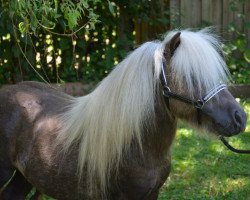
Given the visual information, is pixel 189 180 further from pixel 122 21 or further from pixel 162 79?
pixel 122 21

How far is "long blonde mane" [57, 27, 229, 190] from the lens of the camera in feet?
8.46

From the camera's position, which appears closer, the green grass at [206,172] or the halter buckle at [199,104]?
the halter buckle at [199,104]

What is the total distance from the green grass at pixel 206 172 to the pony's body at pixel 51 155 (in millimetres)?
1158

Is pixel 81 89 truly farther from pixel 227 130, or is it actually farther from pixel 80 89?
pixel 227 130

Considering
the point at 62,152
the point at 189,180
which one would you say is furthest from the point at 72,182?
the point at 189,180

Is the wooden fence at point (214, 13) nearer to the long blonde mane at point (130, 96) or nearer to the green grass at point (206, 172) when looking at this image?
the green grass at point (206, 172)

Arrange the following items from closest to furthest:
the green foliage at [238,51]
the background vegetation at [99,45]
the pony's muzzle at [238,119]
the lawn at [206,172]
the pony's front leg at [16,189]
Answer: the pony's muzzle at [238,119]
the pony's front leg at [16,189]
the lawn at [206,172]
the background vegetation at [99,45]
the green foliage at [238,51]

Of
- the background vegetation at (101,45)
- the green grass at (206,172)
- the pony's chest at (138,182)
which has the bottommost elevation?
the green grass at (206,172)

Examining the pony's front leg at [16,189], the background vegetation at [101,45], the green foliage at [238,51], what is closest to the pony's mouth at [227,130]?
the pony's front leg at [16,189]

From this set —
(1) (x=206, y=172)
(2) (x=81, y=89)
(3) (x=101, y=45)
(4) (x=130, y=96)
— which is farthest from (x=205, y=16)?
(4) (x=130, y=96)

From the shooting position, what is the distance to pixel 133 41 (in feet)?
26.5

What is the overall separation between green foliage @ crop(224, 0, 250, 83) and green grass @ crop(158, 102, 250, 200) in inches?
96.6

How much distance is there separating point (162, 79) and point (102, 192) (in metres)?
0.71

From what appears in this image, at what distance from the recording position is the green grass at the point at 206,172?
4391mm
